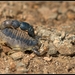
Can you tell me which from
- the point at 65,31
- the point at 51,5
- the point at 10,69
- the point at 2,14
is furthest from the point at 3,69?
the point at 51,5

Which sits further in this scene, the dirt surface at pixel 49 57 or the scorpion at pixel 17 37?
the scorpion at pixel 17 37

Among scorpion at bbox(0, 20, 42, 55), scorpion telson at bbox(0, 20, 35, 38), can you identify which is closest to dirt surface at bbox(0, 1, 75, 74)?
scorpion at bbox(0, 20, 42, 55)

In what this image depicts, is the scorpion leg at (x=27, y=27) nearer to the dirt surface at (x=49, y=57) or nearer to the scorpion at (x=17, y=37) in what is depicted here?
the scorpion at (x=17, y=37)

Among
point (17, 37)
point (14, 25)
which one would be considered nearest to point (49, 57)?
point (17, 37)

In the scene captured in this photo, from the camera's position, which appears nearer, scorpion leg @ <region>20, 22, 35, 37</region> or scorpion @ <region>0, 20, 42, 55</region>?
scorpion @ <region>0, 20, 42, 55</region>

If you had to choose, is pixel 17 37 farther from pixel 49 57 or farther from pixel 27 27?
→ pixel 49 57

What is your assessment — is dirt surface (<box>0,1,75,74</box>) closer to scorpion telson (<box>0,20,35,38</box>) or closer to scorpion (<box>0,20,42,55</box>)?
scorpion (<box>0,20,42,55</box>)

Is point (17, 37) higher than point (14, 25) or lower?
lower

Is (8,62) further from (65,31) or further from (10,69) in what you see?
(65,31)

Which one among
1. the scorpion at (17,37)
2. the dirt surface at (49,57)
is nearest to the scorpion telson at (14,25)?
the scorpion at (17,37)
